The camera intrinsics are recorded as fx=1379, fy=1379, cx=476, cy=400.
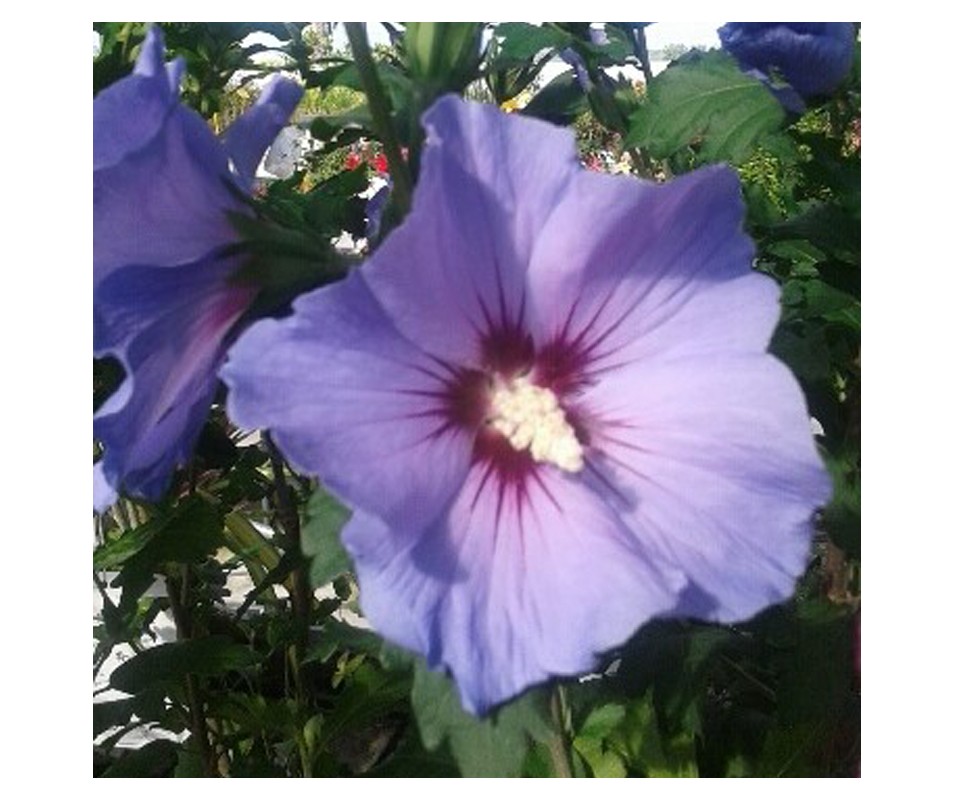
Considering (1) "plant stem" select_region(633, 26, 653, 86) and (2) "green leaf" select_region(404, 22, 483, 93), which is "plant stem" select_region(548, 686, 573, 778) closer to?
A: (2) "green leaf" select_region(404, 22, 483, 93)

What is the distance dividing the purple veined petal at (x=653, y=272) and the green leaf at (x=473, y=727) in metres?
0.15

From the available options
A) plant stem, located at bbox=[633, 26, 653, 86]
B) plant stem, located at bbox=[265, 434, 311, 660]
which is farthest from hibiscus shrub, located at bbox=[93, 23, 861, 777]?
plant stem, located at bbox=[265, 434, 311, 660]

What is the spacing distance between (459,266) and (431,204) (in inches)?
1.4

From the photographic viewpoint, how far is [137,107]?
50 cm

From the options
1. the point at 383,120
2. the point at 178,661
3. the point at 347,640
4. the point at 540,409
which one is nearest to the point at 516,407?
the point at 540,409

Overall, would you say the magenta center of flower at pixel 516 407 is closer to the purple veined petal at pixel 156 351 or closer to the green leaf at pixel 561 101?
the purple veined petal at pixel 156 351

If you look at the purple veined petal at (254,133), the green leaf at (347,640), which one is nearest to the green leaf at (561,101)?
the purple veined petal at (254,133)

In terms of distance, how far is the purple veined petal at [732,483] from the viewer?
513mm

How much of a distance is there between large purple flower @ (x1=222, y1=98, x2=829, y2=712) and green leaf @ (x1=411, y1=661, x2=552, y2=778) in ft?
0.19

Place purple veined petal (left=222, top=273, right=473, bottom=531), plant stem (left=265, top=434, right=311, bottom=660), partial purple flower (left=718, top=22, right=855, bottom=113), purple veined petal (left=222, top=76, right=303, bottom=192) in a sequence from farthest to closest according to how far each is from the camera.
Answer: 1. plant stem (left=265, top=434, right=311, bottom=660)
2. partial purple flower (left=718, top=22, right=855, bottom=113)
3. purple veined petal (left=222, top=76, right=303, bottom=192)
4. purple veined petal (left=222, top=273, right=473, bottom=531)

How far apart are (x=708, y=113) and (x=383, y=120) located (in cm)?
29

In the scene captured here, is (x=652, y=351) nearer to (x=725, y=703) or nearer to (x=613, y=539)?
(x=613, y=539)

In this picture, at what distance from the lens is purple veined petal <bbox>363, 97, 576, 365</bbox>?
472mm
